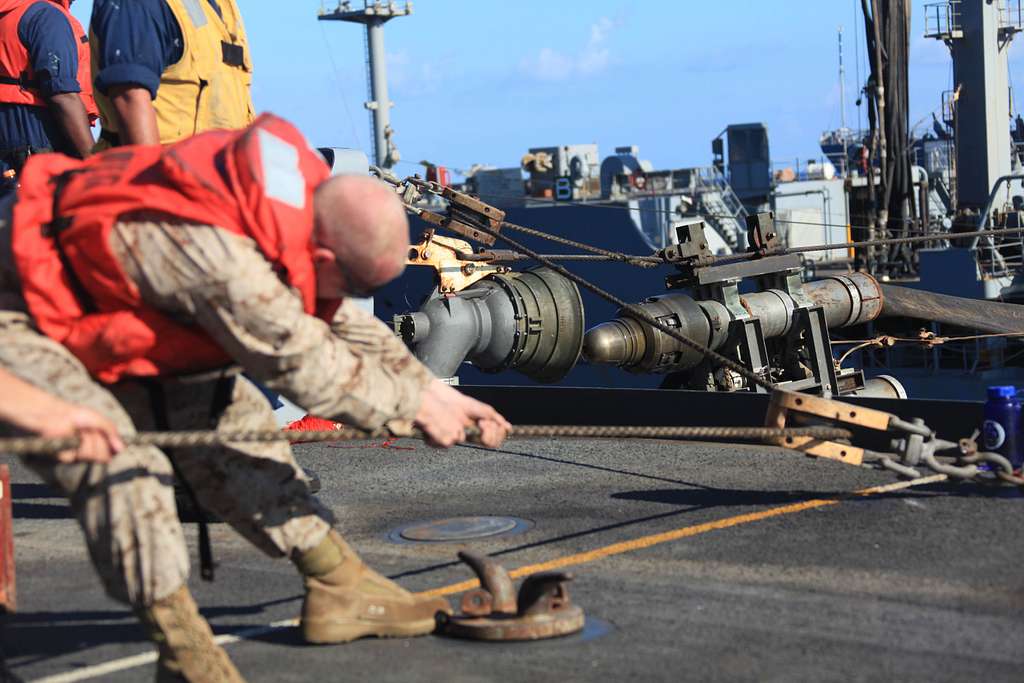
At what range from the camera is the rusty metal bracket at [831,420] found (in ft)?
16.1

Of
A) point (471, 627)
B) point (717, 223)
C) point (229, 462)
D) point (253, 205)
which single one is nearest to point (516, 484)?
point (471, 627)

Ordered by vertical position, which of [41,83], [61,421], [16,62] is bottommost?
[61,421]

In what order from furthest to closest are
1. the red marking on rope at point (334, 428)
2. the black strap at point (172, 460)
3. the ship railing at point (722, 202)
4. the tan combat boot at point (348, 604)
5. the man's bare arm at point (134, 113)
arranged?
the ship railing at point (722, 202) < the red marking on rope at point (334, 428) < the man's bare arm at point (134, 113) < the tan combat boot at point (348, 604) < the black strap at point (172, 460)

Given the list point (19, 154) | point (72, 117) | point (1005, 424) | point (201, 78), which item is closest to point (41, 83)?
point (72, 117)

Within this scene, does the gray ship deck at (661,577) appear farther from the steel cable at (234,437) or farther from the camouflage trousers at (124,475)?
the camouflage trousers at (124,475)

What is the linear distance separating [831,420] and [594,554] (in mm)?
1066

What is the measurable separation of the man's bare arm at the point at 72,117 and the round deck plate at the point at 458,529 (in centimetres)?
225

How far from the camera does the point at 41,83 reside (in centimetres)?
596

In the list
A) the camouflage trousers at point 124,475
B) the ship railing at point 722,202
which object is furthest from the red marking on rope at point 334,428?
the ship railing at point 722,202

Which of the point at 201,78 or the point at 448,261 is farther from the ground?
the point at 201,78

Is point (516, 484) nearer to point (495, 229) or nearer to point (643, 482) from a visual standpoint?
point (643, 482)

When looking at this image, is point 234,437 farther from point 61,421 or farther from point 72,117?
point 72,117

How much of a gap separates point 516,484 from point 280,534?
2.62 meters

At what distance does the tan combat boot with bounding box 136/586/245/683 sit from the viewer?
2.97 m
